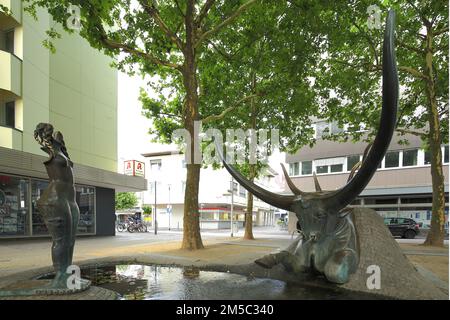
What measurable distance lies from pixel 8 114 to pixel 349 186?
17.0m

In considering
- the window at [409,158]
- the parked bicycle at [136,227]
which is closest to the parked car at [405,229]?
the window at [409,158]

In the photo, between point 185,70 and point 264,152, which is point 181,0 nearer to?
point 185,70

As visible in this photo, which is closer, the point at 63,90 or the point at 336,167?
the point at 63,90

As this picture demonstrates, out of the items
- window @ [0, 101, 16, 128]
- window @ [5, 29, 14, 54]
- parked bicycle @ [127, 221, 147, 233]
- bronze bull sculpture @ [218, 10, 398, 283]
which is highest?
window @ [5, 29, 14, 54]

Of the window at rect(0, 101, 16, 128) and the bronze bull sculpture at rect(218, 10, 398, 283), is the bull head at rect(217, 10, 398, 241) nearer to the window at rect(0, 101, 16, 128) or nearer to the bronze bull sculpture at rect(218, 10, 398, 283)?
the bronze bull sculpture at rect(218, 10, 398, 283)

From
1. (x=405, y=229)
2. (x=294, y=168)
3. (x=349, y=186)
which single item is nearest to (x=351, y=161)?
(x=294, y=168)

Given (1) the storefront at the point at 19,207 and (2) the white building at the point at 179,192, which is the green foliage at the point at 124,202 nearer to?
(2) the white building at the point at 179,192

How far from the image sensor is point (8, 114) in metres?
16.0

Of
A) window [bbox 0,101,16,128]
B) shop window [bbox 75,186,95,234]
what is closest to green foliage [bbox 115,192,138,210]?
shop window [bbox 75,186,95,234]

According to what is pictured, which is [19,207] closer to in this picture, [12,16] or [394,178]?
[12,16]

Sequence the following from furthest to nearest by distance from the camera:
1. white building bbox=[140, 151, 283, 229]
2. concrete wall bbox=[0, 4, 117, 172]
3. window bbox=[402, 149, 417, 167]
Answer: white building bbox=[140, 151, 283, 229] → window bbox=[402, 149, 417, 167] → concrete wall bbox=[0, 4, 117, 172]

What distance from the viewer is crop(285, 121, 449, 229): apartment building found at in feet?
80.3
